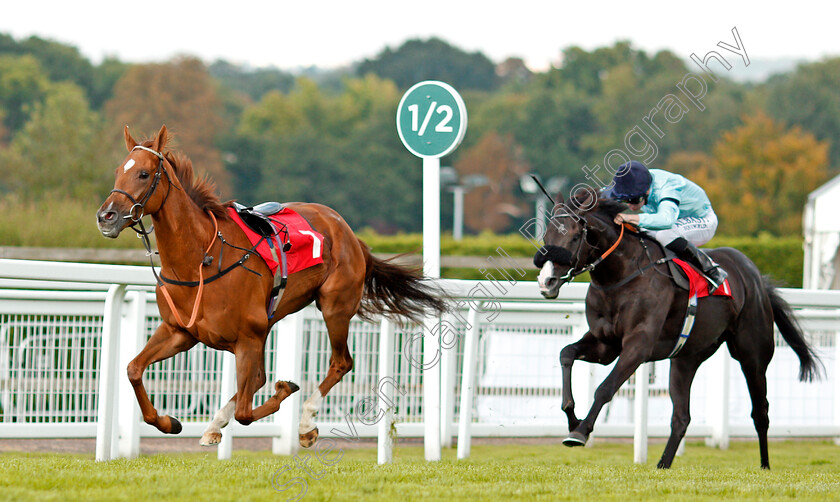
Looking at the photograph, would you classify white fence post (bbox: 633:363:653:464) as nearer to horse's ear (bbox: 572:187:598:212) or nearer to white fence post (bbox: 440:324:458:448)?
white fence post (bbox: 440:324:458:448)

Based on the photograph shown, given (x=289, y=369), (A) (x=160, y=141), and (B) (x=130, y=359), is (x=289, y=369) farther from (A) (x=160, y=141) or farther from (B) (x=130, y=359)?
(A) (x=160, y=141)

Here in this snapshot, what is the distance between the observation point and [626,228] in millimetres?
5238

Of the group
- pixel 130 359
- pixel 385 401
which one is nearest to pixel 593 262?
pixel 385 401

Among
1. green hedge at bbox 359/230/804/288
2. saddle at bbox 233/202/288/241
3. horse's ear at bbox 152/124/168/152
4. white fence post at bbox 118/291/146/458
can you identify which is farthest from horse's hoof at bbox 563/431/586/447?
green hedge at bbox 359/230/804/288

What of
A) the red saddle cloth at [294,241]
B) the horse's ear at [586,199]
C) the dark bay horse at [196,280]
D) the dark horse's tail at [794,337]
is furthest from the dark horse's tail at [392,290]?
the dark horse's tail at [794,337]

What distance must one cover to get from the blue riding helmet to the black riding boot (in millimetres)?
332

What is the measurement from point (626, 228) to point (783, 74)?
7074cm

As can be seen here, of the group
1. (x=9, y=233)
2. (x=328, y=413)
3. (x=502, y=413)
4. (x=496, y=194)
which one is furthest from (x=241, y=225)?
(x=496, y=194)

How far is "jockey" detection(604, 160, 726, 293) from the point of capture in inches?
207

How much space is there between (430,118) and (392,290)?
3.41 ft

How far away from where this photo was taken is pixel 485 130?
202ft

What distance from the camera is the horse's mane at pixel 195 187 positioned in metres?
4.29

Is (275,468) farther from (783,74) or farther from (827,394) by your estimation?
(783,74)

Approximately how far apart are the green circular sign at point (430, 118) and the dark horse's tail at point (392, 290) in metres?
0.73
